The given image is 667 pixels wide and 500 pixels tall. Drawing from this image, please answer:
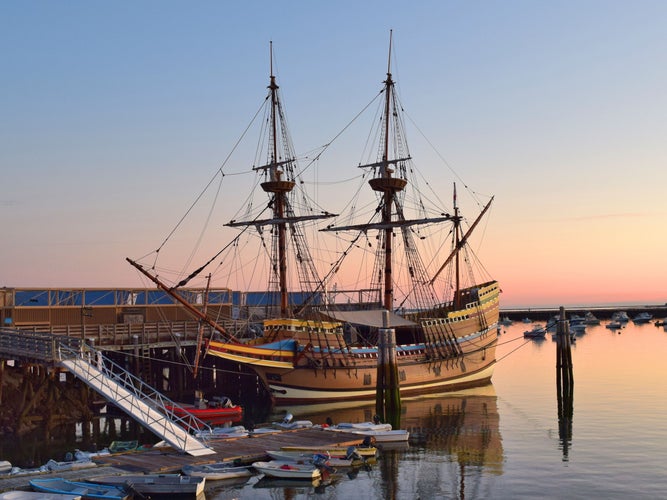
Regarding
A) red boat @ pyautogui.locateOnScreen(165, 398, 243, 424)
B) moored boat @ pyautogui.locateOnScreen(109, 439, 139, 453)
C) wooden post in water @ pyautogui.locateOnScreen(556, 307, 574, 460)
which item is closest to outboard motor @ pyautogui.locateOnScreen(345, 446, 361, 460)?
moored boat @ pyautogui.locateOnScreen(109, 439, 139, 453)

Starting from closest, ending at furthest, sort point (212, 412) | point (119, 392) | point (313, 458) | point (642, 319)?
point (313, 458) < point (119, 392) < point (212, 412) < point (642, 319)

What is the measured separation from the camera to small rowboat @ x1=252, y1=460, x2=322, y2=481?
30078mm

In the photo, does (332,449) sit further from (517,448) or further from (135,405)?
(517,448)

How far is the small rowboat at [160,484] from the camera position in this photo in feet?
88.7

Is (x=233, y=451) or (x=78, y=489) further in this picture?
(x=233, y=451)

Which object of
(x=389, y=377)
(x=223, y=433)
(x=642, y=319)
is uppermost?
(x=389, y=377)

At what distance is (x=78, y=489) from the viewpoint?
2655 cm

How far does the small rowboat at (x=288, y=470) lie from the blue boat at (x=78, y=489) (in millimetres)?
6241

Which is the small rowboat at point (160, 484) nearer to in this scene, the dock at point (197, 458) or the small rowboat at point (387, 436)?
the dock at point (197, 458)

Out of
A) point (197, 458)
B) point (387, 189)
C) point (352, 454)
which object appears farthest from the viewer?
point (387, 189)

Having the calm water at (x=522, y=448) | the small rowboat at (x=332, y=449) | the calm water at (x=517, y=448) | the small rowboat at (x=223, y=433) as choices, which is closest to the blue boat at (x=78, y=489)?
the calm water at (x=522, y=448)

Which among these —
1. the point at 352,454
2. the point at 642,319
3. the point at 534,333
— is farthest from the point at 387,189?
the point at 642,319

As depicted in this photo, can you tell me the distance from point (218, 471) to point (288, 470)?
294cm

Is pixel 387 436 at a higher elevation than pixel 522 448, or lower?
higher
